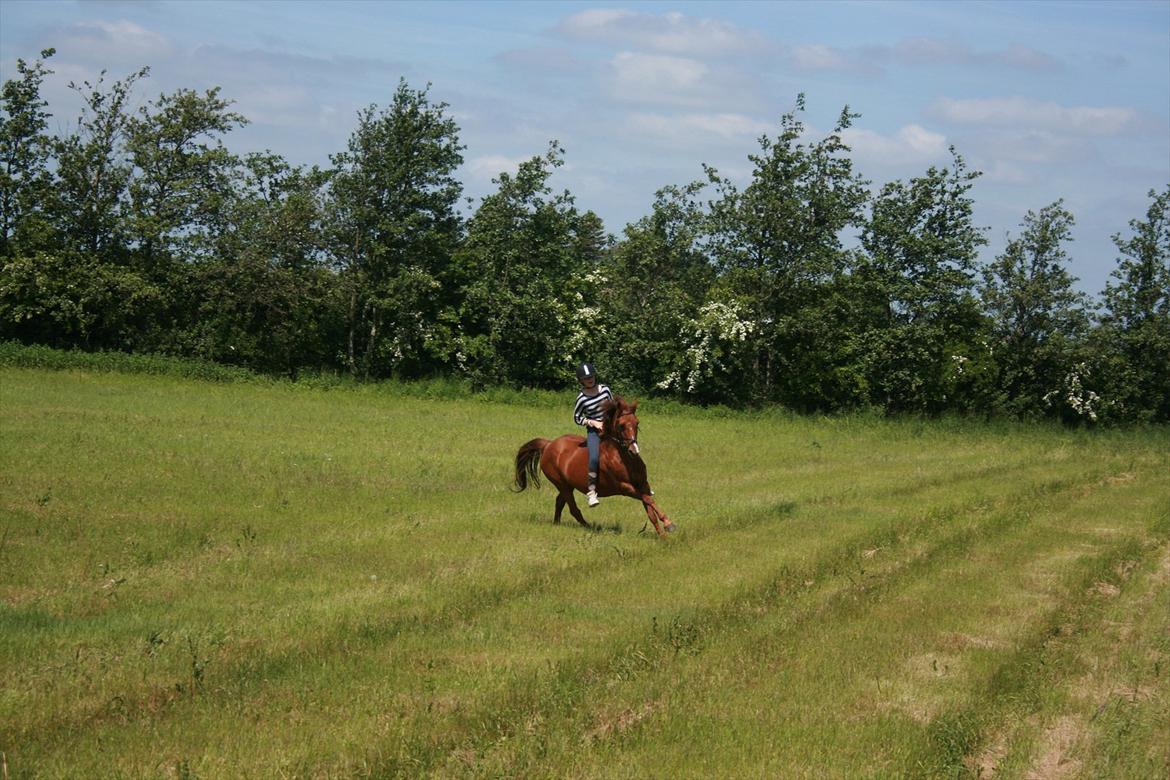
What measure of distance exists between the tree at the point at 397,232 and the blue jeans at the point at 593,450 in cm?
3446

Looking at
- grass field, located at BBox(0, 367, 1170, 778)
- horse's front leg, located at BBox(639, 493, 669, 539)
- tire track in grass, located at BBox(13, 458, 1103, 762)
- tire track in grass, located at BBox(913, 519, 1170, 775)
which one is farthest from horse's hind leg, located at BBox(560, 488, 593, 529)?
tire track in grass, located at BBox(913, 519, 1170, 775)

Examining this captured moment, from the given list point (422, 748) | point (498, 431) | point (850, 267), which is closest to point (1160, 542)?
point (422, 748)

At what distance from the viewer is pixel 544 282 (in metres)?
52.1

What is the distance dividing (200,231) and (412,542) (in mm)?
39843

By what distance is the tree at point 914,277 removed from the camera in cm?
4862

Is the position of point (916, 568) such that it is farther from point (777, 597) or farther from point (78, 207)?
point (78, 207)

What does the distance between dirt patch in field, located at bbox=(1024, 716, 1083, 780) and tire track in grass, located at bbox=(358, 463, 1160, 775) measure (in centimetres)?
312

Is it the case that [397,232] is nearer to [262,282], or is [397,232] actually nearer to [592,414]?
[262,282]

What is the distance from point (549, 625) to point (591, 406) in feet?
20.7

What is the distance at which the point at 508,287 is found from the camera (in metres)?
52.1

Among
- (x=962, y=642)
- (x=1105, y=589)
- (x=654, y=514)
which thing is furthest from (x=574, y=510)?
(x=962, y=642)

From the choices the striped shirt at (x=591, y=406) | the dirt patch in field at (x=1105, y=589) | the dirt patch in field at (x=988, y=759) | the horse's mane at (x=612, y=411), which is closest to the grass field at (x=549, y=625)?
the dirt patch in field at (x=988, y=759)

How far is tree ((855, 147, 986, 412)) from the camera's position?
48625 millimetres

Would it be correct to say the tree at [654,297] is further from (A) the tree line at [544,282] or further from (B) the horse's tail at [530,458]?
(B) the horse's tail at [530,458]
